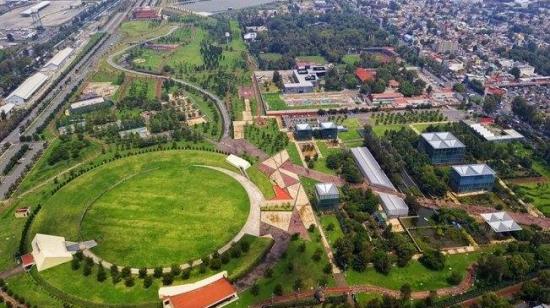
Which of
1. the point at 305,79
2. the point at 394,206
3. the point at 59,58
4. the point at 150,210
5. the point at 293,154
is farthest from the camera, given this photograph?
the point at 59,58

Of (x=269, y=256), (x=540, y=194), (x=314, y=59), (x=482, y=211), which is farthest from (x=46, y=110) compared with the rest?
(x=540, y=194)

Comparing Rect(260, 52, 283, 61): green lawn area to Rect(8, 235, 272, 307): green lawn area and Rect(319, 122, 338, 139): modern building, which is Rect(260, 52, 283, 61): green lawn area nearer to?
Rect(319, 122, 338, 139): modern building

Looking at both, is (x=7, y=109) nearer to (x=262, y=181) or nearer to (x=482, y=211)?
(x=262, y=181)

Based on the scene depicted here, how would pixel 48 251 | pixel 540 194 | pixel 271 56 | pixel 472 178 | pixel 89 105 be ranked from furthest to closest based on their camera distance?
pixel 271 56, pixel 89 105, pixel 540 194, pixel 472 178, pixel 48 251

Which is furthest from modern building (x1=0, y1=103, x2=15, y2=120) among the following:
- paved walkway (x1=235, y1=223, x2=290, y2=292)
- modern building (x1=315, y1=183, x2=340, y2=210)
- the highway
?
modern building (x1=315, y1=183, x2=340, y2=210)

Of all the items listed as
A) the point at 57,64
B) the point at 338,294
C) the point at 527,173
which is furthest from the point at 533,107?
the point at 57,64

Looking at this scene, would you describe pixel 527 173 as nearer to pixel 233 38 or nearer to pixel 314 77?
pixel 314 77
